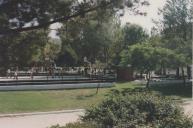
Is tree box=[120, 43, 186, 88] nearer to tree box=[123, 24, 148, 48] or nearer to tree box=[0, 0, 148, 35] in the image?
tree box=[0, 0, 148, 35]

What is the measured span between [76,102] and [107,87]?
771 centimetres

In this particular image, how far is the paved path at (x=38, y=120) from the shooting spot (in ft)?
59.5

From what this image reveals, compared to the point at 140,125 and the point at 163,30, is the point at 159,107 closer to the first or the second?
the point at 140,125

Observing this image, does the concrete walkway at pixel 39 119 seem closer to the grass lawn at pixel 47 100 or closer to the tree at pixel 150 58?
the grass lawn at pixel 47 100

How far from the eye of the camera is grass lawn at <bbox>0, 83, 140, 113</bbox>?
22.8 m

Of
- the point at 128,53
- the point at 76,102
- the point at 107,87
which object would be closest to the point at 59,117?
the point at 76,102

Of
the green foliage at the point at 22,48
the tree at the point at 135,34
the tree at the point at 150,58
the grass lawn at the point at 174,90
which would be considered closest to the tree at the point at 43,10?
the green foliage at the point at 22,48

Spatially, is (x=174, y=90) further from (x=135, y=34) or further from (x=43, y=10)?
(x=135, y=34)

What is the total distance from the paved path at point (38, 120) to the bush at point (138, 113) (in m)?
5.49

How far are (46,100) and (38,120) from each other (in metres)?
5.91

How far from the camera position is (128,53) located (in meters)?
34.8

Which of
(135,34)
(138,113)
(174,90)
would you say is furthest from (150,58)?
(135,34)

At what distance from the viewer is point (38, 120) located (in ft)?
63.5

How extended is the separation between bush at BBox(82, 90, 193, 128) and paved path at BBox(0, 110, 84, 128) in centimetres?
549
